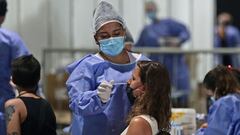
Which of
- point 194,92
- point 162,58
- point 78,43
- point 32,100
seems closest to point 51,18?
point 78,43

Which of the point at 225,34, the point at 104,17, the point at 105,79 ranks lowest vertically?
the point at 225,34

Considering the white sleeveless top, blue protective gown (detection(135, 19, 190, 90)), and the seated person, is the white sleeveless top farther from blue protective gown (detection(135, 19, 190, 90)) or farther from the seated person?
blue protective gown (detection(135, 19, 190, 90))

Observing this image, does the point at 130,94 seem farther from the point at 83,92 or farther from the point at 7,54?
the point at 7,54

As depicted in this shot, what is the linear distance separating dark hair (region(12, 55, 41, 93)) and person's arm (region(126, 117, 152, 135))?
83 centimetres

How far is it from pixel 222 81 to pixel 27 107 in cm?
140

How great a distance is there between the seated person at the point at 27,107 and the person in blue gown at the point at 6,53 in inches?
26.1

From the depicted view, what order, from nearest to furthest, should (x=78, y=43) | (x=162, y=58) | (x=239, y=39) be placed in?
(x=162, y=58)
(x=78, y=43)
(x=239, y=39)

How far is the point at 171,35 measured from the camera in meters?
9.94

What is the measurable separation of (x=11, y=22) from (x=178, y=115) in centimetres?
318

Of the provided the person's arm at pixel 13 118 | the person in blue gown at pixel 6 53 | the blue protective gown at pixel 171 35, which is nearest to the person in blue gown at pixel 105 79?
the person's arm at pixel 13 118

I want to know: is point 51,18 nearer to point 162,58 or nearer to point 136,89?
point 162,58

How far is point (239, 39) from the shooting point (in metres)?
11.5

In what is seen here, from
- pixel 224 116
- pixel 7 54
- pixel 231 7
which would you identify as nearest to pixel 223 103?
pixel 224 116

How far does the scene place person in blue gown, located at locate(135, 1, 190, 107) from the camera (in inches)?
356
